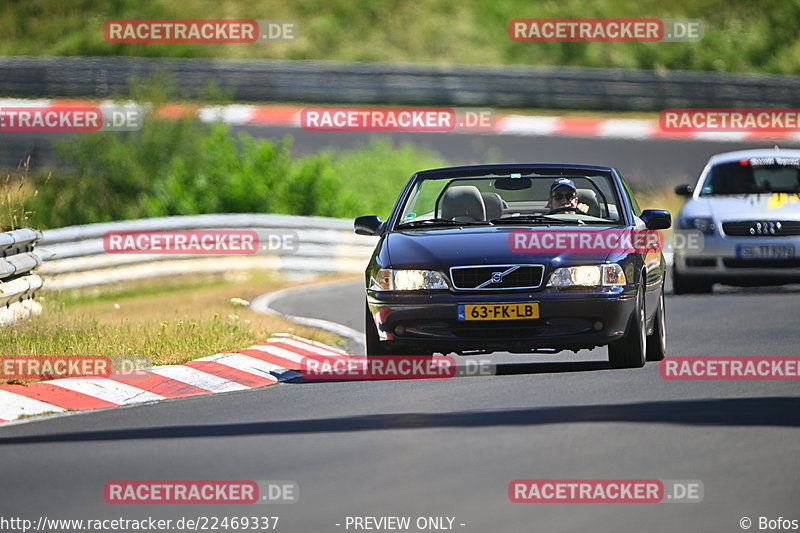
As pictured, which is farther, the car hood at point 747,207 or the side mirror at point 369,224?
the car hood at point 747,207

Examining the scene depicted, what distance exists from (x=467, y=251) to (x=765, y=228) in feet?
24.8

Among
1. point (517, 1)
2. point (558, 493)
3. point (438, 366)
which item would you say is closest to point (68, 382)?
point (438, 366)

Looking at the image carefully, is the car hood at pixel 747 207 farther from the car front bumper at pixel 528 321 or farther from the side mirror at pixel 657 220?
the car front bumper at pixel 528 321

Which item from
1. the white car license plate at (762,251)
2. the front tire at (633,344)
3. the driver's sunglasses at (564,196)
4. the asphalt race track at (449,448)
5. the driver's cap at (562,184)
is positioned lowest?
the asphalt race track at (449,448)

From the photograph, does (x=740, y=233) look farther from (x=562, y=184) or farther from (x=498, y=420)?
(x=498, y=420)

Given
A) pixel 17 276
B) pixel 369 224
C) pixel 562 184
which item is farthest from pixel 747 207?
pixel 17 276

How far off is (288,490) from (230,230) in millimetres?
15510

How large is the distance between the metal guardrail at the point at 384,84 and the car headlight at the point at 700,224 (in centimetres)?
1544

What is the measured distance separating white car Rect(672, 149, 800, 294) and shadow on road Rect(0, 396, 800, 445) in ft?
27.2

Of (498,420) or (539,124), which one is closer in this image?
(498,420)

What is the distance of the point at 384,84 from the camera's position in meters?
35.1

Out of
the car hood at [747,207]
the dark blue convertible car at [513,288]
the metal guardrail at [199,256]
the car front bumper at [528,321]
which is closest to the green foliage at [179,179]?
the metal guardrail at [199,256]

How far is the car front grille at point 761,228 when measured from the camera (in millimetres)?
18328

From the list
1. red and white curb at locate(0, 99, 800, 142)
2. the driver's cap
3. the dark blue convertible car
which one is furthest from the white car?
red and white curb at locate(0, 99, 800, 142)
